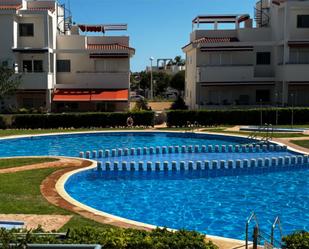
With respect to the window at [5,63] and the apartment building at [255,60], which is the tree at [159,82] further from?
the window at [5,63]

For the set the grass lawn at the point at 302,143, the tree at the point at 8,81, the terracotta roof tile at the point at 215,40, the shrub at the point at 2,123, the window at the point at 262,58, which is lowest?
the grass lawn at the point at 302,143

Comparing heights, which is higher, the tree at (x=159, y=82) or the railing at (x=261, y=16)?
the railing at (x=261, y=16)

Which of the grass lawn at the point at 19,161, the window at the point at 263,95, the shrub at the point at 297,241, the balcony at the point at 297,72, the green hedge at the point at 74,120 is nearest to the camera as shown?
the shrub at the point at 297,241

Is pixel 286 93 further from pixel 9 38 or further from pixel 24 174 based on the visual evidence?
pixel 24 174

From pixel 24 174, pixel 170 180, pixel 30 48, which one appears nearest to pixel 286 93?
pixel 30 48

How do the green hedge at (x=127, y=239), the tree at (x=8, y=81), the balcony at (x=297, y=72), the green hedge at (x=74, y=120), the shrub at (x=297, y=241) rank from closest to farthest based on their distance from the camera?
the shrub at (x=297, y=241), the green hedge at (x=127, y=239), the green hedge at (x=74, y=120), the tree at (x=8, y=81), the balcony at (x=297, y=72)

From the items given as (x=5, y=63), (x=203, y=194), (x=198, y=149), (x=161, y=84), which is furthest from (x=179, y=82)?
(x=203, y=194)

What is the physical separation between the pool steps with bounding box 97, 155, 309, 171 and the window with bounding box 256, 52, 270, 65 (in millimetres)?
29325

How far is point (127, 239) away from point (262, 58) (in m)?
47.7

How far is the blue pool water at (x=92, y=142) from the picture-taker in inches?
1297

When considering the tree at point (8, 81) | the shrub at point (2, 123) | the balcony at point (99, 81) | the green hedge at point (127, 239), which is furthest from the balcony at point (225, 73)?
the green hedge at point (127, 239)

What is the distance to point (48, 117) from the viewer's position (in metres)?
42.3

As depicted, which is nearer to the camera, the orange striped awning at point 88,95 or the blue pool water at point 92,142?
the blue pool water at point 92,142

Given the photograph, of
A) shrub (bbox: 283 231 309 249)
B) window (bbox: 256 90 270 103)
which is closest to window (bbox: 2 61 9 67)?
window (bbox: 256 90 270 103)
